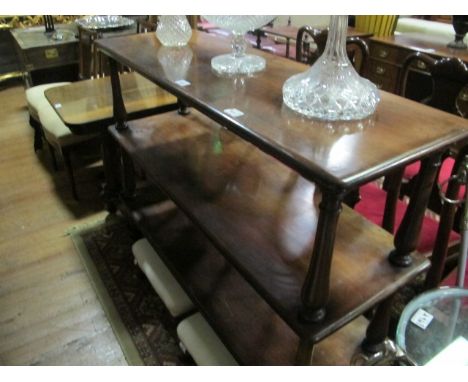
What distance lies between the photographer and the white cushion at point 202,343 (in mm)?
1053

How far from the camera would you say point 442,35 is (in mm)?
2818

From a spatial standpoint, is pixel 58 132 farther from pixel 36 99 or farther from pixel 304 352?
pixel 304 352

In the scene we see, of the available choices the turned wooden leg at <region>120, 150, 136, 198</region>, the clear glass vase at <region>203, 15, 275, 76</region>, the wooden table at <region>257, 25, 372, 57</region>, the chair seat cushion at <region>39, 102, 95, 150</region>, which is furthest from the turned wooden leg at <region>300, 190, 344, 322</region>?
the wooden table at <region>257, 25, 372, 57</region>

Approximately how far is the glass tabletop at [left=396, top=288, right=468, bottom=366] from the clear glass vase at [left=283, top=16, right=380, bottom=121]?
1.54ft

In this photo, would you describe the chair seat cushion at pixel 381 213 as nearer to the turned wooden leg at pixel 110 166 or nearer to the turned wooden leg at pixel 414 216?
the turned wooden leg at pixel 414 216

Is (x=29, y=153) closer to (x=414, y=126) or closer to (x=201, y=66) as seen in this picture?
(x=201, y=66)

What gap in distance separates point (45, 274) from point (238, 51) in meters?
1.15

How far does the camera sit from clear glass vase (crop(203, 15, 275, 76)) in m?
0.99

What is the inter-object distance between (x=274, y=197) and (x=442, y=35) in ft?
8.17

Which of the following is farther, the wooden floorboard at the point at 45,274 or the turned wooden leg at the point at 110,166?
the turned wooden leg at the point at 110,166

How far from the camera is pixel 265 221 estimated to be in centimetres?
97

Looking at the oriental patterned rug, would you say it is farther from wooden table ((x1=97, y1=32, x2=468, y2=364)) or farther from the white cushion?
wooden table ((x1=97, y1=32, x2=468, y2=364))

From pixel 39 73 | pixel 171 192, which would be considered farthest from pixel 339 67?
pixel 39 73

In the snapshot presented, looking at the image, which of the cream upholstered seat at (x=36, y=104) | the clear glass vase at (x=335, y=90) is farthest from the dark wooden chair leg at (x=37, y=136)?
the clear glass vase at (x=335, y=90)
